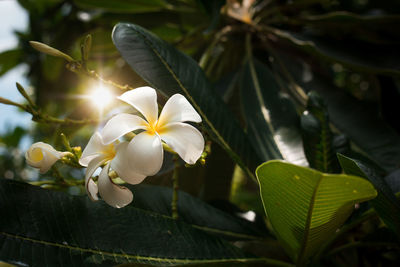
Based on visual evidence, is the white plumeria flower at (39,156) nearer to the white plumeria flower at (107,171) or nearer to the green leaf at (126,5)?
the white plumeria flower at (107,171)

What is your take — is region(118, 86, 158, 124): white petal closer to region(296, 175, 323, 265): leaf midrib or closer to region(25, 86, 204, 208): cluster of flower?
region(25, 86, 204, 208): cluster of flower

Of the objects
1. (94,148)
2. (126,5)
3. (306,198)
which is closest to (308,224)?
(306,198)

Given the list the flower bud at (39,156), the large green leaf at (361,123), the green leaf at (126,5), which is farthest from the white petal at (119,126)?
the green leaf at (126,5)

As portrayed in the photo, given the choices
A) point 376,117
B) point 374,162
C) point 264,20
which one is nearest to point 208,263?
point 374,162

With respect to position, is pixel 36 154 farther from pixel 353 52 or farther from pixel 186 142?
pixel 353 52

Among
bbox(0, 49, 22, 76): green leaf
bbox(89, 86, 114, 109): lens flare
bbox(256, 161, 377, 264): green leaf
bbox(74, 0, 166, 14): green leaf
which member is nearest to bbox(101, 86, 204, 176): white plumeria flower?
bbox(256, 161, 377, 264): green leaf

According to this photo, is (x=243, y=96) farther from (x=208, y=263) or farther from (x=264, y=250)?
(x=208, y=263)
